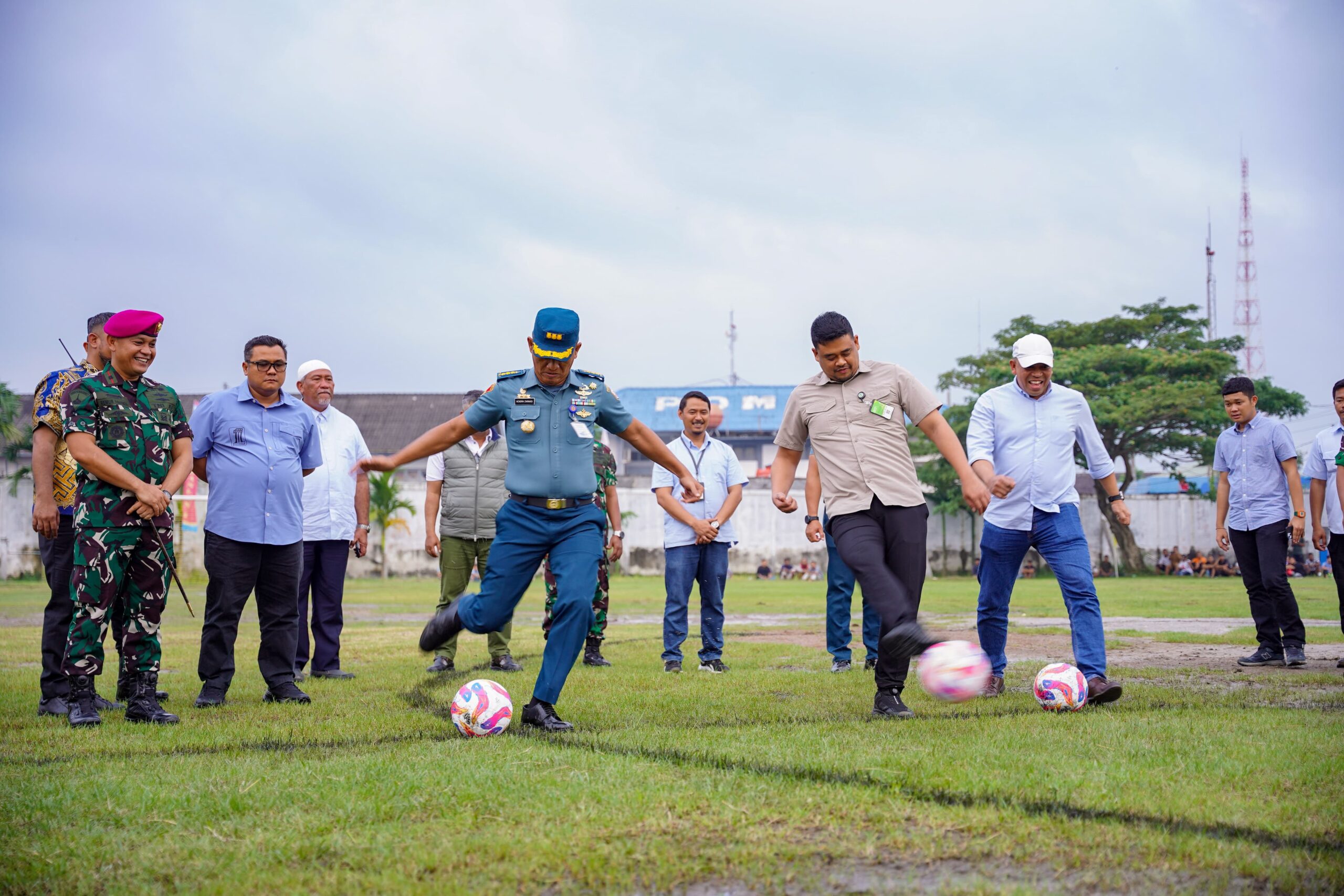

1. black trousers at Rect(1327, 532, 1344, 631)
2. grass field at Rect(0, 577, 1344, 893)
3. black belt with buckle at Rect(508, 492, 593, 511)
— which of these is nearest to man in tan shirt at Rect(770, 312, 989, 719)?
grass field at Rect(0, 577, 1344, 893)

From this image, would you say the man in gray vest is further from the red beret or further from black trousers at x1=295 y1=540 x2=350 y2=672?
the red beret

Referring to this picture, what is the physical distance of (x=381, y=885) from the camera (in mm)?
2977

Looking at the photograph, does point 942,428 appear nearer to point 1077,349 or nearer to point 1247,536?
point 1247,536

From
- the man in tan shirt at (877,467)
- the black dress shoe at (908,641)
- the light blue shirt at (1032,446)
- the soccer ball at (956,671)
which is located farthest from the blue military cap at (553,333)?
the light blue shirt at (1032,446)

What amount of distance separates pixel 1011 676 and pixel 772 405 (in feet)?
197

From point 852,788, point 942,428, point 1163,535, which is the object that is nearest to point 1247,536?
point 942,428

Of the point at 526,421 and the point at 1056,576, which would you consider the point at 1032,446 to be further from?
the point at 526,421

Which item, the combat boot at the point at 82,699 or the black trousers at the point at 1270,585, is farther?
the black trousers at the point at 1270,585

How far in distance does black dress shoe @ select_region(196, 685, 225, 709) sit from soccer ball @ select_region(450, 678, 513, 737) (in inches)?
80.4

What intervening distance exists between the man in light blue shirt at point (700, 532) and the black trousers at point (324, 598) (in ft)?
8.46

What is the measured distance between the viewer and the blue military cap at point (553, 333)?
223 inches

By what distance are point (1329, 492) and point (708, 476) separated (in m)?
5.14

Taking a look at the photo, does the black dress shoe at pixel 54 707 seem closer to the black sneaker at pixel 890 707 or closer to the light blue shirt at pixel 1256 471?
the black sneaker at pixel 890 707

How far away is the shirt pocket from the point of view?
5.75 m
